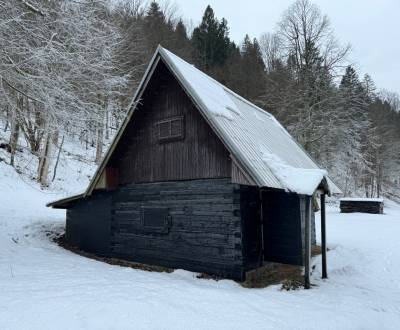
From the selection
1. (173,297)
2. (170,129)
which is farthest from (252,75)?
(173,297)

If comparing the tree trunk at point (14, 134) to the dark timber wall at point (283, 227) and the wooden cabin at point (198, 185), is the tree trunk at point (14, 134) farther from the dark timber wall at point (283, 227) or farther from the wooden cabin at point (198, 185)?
the dark timber wall at point (283, 227)

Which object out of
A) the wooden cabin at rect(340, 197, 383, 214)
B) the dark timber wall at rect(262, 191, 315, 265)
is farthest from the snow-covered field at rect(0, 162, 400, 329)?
the wooden cabin at rect(340, 197, 383, 214)

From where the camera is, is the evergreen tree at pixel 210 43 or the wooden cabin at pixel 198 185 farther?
the evergreen tree at pixel 210 43

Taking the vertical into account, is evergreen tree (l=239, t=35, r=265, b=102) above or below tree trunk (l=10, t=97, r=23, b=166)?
above

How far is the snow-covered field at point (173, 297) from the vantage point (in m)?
5.87

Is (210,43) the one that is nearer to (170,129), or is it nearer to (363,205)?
(363,205)

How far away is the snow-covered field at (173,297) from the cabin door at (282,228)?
1007mm

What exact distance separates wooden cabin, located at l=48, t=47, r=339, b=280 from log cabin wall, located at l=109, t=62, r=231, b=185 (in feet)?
0.09

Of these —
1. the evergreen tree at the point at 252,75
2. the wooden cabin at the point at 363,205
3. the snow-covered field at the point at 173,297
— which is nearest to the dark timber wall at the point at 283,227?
the snow-covered field at the point at 173,297

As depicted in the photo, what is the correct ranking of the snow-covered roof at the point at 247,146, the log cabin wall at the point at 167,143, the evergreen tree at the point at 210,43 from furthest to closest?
the evergreen tree at the point at 210,43 → the log cabin wall at the point at 167,143 → the snow-covered roof at the point at 247,146

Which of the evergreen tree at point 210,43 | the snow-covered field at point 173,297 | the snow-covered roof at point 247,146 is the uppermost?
the evergreen tree at point 210,43

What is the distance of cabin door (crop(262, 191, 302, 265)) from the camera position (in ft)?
32.8

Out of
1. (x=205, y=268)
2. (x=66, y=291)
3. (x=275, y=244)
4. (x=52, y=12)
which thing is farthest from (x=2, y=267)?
(x=275, y=244)

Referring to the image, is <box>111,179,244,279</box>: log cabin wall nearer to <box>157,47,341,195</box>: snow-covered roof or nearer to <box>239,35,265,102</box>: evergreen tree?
<box>157,47,341,195</box>: snow-covered roof
